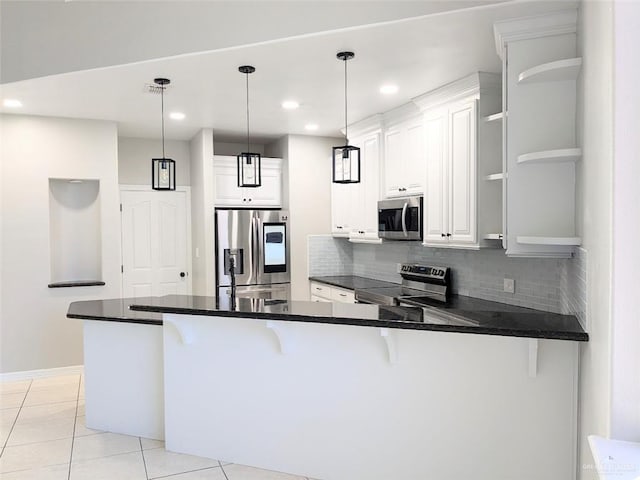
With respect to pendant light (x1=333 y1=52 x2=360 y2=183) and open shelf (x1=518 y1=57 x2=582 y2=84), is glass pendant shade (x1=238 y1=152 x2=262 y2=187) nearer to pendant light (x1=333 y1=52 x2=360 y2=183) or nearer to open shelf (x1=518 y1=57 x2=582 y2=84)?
pendant light (x1=333 y1=52 x2=360 y2=183)

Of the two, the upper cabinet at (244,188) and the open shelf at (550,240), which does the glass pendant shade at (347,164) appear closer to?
the open shelf at (550,240)

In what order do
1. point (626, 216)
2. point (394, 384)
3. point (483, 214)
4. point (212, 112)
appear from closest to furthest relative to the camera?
1. point (626, 216)
2. point (394, 384)
3. point (483, 214)
4. point (212, 112)

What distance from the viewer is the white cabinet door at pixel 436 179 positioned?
13.4 ft

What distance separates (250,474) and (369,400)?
88cm

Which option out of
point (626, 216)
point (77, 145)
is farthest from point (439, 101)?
point (77, 145)

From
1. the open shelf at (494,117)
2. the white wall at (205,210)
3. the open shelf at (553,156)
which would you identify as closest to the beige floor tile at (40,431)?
the white wall at (205,210)

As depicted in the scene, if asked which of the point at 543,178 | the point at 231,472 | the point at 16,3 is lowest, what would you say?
the point at 231,472

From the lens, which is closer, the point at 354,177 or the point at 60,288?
the point at 354,177

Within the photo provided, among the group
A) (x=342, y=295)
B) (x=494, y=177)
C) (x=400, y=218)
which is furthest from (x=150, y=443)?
(x=494, y=177)

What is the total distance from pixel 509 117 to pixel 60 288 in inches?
177

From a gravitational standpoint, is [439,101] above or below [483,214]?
above

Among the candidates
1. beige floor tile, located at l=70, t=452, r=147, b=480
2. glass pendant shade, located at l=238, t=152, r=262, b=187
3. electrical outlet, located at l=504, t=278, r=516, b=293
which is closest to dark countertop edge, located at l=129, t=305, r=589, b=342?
beige floor tile, located at l=70, t=452, r=147, b=480

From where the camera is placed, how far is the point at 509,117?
9.14 feet

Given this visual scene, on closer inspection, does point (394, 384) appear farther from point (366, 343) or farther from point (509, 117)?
point (509, 117)
